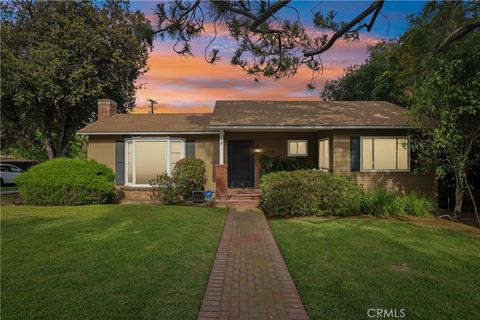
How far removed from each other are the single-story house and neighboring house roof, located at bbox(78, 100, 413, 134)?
0.12 feet

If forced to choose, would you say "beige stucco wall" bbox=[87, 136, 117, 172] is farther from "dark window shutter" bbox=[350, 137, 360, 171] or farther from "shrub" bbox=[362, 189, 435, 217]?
"shrub" bbox=[362, 189, 435, 217]

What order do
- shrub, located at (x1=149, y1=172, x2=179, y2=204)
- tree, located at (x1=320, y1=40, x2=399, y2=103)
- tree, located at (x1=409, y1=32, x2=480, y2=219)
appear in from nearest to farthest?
tree, located at (x1=409, y1=32, x2=480, y2=219) → shrub, located at (x1=149, y1=172, x2=179, y2=204) → tree, located at (x1=320, y1=40, x2=399, y2=103)

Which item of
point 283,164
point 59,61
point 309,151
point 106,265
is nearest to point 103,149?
point 59,61

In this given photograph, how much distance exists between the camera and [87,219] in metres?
9.96

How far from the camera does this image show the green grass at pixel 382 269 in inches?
175

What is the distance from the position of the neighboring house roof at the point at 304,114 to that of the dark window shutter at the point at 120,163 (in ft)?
14.1

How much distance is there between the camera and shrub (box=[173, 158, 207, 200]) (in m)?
13.8

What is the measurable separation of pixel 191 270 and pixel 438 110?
28.6ft

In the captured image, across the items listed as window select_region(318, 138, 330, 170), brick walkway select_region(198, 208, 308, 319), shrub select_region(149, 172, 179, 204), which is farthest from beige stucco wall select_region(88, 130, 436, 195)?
brick walkway select_region(198, 208, 308, 319)

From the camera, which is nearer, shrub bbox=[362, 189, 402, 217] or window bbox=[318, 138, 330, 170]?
shrub bbox=[362, 189, 402, 217]

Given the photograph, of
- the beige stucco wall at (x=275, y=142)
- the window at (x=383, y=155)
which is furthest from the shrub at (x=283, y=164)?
the window at (x=383, y=155)

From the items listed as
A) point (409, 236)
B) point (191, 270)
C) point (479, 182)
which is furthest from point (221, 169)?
point (479, 182)

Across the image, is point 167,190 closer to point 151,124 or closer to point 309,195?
point 151,124

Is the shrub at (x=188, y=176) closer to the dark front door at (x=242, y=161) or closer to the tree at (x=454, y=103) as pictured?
the dark front door at (x=242, y=161)
